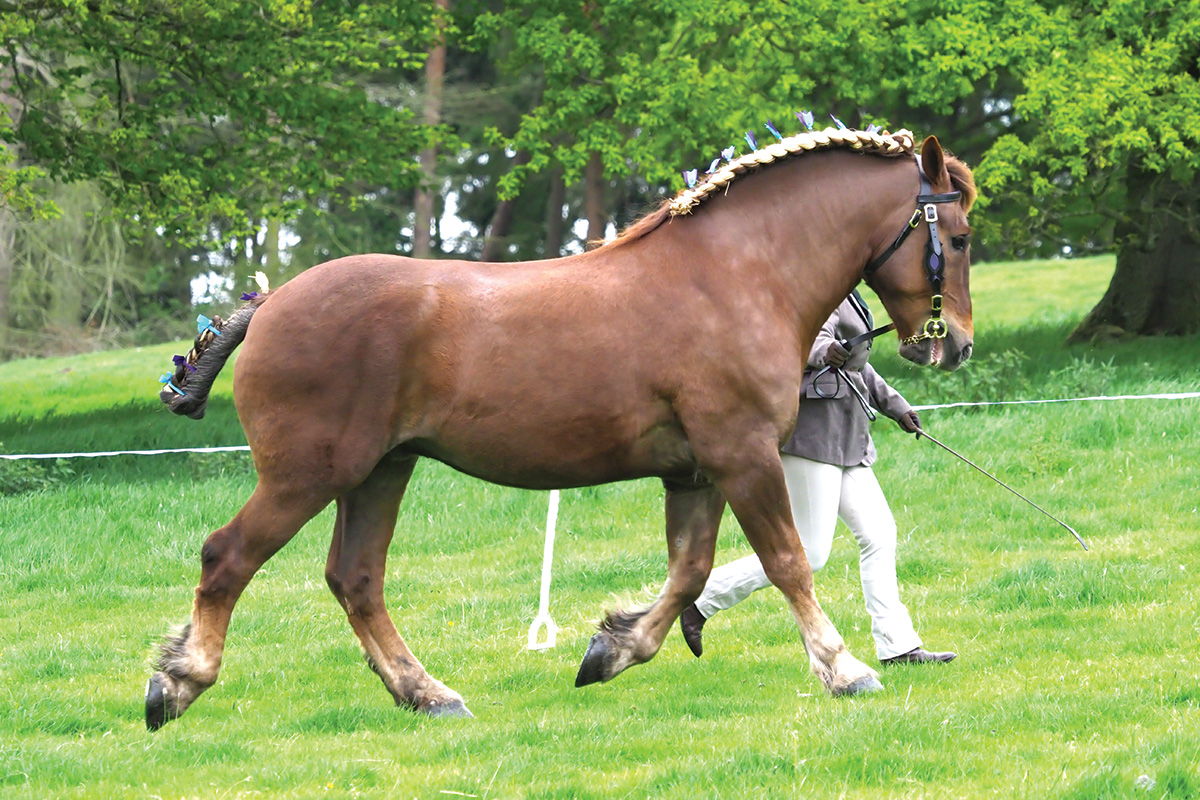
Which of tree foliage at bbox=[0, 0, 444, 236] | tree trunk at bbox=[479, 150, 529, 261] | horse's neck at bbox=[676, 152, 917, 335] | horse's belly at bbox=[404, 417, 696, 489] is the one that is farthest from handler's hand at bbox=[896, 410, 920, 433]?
tree trunk at bbox=[479, 150, 529, 261]

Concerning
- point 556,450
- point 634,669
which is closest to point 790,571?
point 556,450

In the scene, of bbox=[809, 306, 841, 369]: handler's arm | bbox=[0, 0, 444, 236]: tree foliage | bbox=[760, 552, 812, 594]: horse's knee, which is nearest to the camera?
bbox=[760, 552, 812, 594]: horse's knee

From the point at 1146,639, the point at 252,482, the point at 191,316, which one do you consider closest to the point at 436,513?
the point at 252,482

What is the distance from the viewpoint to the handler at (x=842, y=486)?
18.4 feet

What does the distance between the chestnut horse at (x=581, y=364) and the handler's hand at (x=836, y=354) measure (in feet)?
0.78

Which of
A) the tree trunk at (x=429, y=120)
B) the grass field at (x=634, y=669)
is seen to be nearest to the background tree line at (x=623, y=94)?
the grass field at (x=634, y=669)

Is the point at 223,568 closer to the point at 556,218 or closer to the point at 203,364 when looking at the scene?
the point at 203,364

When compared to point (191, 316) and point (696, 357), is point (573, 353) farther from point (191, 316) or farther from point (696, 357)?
point (191, 316)

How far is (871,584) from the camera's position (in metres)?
5.77

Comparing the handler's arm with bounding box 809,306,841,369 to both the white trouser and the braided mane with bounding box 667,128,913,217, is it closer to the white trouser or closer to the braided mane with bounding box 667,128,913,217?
the white trouser

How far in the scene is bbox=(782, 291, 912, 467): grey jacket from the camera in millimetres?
5582

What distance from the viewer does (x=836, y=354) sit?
5500 millimetres

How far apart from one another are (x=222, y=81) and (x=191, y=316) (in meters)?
20.6

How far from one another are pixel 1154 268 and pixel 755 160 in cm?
1272
